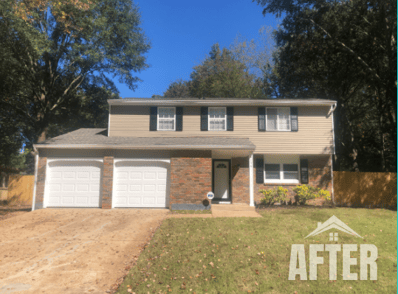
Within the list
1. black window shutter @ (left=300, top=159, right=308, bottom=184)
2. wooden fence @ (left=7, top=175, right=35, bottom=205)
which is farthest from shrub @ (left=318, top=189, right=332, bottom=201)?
wooden fence @ (left=7, top=175, right=35, bottom=205)

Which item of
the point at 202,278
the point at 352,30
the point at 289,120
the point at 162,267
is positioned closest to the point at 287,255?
the point at 202,278

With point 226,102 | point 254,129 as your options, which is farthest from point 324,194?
point 226,102

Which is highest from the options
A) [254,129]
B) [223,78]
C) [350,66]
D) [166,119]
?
[223,78]

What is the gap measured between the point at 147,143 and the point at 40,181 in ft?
18.8

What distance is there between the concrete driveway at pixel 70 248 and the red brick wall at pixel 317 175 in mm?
6744

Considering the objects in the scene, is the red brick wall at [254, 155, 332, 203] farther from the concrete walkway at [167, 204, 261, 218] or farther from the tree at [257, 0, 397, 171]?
the tree at [257, 0, 397, 171]

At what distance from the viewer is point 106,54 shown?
72.8ft

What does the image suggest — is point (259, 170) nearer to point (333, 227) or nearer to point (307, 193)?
point (307, 193)

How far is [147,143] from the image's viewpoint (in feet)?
40.2

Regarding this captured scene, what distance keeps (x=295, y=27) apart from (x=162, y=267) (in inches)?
764

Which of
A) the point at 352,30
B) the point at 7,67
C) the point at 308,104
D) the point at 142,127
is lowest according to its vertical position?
the point at 142,127

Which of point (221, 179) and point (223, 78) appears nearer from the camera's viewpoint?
point (221, 179)

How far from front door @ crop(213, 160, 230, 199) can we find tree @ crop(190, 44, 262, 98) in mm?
14305

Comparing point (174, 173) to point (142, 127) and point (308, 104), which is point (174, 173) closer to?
point (142, 127)
